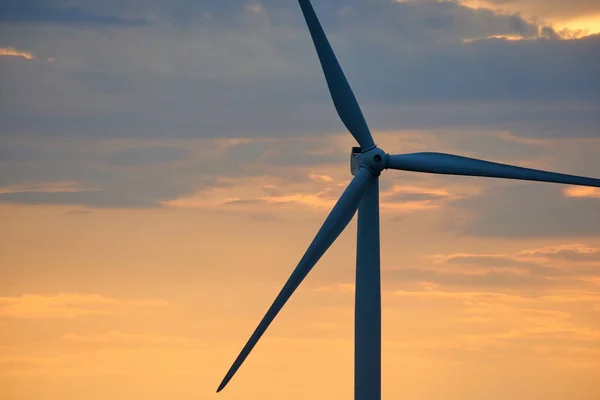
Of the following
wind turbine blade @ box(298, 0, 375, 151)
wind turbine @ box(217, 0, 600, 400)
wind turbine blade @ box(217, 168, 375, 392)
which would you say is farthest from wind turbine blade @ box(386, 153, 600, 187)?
wind turbine blade @ box(298, 0, 375, 151)

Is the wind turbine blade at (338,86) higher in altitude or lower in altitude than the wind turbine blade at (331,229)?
higher

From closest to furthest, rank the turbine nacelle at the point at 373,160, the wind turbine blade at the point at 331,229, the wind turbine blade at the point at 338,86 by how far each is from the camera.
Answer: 1. the wind turbine blade at the point at 331,229
2. the turbine nacelle at the point at 373,160
3. the wind turbine blade at the point at 338,86

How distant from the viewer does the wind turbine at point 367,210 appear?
5881 centimetres

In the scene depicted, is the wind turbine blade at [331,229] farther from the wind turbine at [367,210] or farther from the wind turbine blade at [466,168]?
the wind turbine blade at [466,168]

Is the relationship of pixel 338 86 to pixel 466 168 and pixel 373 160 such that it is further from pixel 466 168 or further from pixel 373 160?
pixel 466 168

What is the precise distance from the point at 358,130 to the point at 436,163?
4424 millimetres

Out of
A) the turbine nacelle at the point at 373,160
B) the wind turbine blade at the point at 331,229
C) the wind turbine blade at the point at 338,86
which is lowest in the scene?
the wind turbine blade at the point at 331,229

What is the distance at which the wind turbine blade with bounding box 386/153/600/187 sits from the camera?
59.1m

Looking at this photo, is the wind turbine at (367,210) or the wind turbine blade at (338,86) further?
the wind turbine blade at (338,86)

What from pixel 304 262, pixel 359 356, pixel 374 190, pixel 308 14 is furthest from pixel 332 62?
pixel 359 356

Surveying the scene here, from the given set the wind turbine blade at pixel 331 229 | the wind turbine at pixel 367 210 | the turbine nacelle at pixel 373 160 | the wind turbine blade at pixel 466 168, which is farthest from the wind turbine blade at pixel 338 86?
the wind turbine blade at pixel 331 229

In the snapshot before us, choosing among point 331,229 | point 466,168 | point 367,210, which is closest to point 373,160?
point 367,210

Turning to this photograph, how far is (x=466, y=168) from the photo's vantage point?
6138 cm

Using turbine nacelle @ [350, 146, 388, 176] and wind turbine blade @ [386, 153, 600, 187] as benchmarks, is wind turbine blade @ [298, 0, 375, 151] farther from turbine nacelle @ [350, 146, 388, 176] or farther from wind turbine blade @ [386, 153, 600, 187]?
wind turbine blade @ [386, 153, 600, 187]
